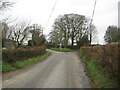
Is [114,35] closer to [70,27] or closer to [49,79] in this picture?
[70,27]

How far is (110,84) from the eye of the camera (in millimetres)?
7500

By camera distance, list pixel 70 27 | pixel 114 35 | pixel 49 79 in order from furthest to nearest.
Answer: pixel 70 27 < pixel 114 35 < pixel 49 79

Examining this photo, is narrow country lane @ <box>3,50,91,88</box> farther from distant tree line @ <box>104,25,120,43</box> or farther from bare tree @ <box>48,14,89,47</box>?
bare tree @ <box>48,14,89,47</box>

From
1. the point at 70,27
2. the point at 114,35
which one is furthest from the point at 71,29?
the point at 114,35

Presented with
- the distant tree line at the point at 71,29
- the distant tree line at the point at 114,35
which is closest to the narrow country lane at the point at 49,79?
the distant tree line at the point at 114,35

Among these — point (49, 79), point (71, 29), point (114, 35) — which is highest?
point (71, 29)

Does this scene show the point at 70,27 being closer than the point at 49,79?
No

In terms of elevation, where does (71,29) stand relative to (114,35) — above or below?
above

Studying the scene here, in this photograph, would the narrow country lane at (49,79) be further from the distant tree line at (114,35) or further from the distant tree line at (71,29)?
the distant tree line at (71,29)

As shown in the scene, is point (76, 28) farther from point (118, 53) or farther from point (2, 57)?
point (118, 53)

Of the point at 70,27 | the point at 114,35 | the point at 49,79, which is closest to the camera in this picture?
the point at 49,79

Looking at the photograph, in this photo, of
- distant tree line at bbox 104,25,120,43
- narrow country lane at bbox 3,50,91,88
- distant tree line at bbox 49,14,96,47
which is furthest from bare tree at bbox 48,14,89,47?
narrow country lane at bbox 3,50,91,88

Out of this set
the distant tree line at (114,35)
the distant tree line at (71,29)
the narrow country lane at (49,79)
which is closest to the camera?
the narrow country lane at (49,79)

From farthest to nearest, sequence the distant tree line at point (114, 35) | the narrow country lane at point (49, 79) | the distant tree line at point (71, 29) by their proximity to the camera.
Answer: the distant tree line at point (71, 29) < the distant tree line at point (114, 35) < the narrow country lane at point (49, 79)
